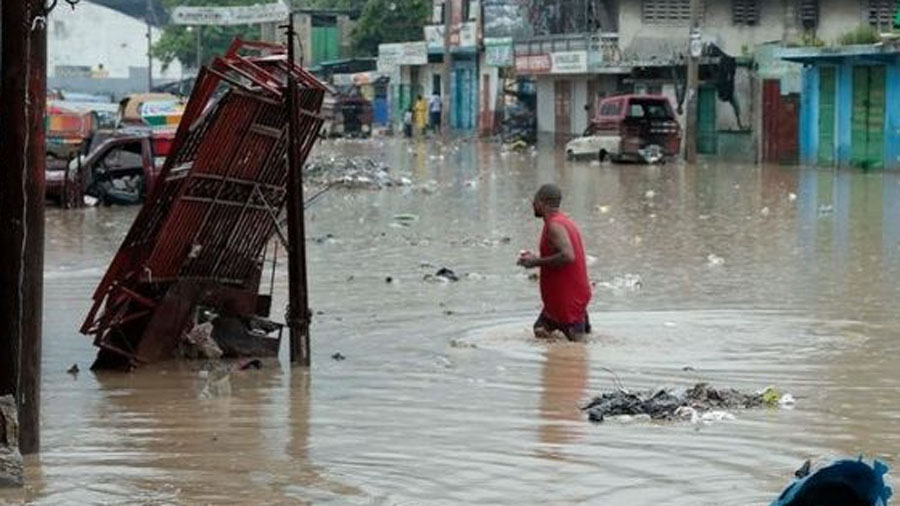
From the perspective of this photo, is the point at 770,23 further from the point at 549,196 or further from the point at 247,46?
the point at 247,46

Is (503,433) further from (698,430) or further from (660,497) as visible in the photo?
(660,497)

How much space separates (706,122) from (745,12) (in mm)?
5557

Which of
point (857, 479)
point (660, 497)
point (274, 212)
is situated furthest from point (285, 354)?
point (857, 479)

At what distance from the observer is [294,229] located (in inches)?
440

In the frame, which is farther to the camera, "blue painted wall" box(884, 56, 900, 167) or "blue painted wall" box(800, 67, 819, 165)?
"blue painted wall" box(800, 67, 819, 165)

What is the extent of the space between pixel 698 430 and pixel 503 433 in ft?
3.20

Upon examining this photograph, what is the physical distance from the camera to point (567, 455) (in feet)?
28.4

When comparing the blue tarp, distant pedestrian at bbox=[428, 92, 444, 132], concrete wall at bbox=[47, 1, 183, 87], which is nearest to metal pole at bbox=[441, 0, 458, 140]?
distant pedestrian at bbox=[428, 92, 444, 132]

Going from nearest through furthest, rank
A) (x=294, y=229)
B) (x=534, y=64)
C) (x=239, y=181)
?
(x=294, y=229) → (x=239, y=181) → (x=534, y=64)

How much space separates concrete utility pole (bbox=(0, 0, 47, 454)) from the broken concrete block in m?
0.22

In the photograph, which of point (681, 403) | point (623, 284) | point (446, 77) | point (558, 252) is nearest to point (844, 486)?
point (681, 403)

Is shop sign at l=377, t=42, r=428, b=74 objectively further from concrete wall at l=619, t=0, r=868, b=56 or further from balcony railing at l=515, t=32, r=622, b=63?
concrete wall at l=619, t=0, r=868, b=56

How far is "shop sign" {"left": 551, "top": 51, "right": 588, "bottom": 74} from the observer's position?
5322 cm

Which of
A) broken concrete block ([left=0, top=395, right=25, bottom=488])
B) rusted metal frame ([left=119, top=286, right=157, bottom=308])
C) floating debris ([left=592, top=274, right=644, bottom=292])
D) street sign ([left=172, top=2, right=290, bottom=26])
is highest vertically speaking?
street sign ([left=172, top=2, right=290, bottom=26])
